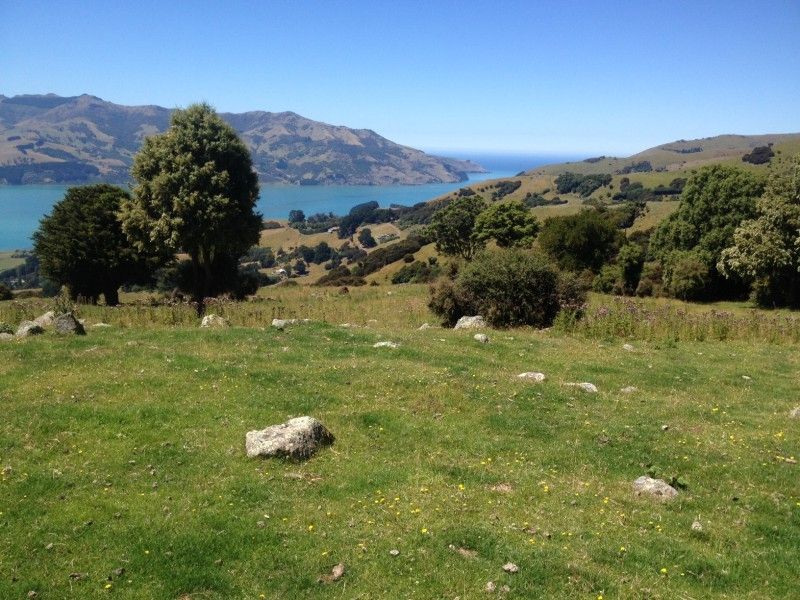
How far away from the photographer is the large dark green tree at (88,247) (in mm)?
34719

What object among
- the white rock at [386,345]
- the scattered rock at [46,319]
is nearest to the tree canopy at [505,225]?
the white rock at [386,345]

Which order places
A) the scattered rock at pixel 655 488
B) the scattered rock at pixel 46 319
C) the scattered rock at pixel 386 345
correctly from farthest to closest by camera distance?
the scattered rock at pixel 46 319 < the scattered rock at pixel 386 345 < the scattered rock at pixel 655 488

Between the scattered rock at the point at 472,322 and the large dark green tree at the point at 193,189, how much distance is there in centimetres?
1721

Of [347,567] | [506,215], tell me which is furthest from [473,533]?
[506,215]

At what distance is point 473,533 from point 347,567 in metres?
1.86

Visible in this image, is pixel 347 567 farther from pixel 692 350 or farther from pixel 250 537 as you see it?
pixel 692 350

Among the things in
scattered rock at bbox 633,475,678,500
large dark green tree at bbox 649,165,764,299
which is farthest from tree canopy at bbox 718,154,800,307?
scattered rock at bbox 633,475,678,500

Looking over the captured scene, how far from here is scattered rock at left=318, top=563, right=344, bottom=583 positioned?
7.03 meters

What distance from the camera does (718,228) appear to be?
51.6 metres

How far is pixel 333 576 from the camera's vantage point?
708 cm

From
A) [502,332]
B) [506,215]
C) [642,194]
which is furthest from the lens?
[642,194]

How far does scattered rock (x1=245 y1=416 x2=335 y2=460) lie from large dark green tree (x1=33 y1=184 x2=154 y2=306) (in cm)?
2908

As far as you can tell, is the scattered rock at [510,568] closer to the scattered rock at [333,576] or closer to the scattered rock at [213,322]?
the scattered rock at [333,576]

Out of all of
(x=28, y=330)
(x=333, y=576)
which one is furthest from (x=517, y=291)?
(x=333, y=576)
